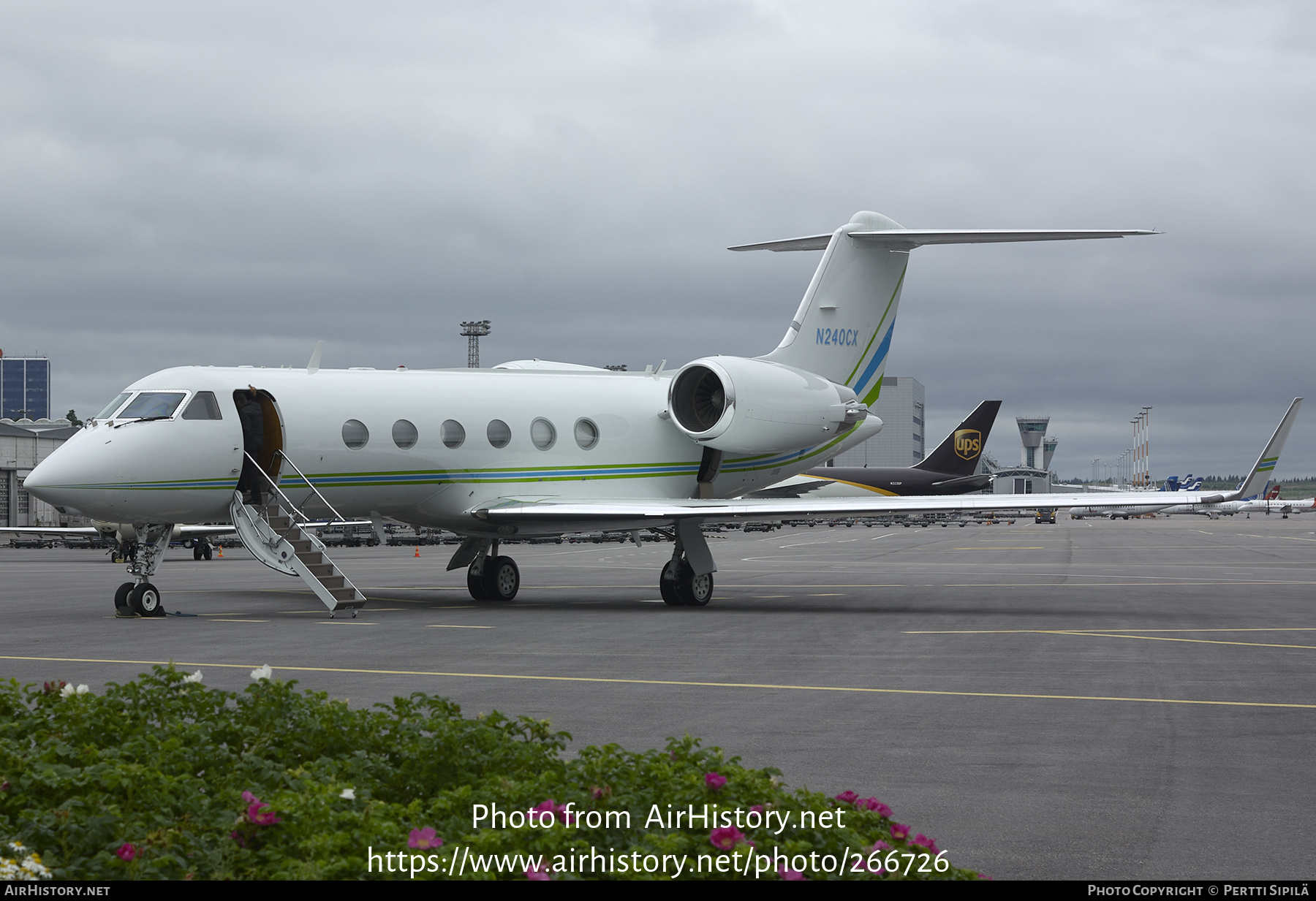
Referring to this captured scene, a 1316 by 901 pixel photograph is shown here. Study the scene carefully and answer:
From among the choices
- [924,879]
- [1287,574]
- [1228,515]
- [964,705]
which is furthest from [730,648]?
[1228,515]

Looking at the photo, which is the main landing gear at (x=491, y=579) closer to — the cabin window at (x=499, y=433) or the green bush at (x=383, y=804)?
the cabin window at (x=499, y=433)

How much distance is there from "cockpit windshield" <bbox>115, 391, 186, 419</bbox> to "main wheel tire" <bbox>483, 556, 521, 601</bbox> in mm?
6466

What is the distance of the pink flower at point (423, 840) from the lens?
164 inches

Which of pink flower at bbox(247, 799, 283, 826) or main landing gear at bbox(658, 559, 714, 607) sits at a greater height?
pink flower at bbox(247, 799, 283, 826)

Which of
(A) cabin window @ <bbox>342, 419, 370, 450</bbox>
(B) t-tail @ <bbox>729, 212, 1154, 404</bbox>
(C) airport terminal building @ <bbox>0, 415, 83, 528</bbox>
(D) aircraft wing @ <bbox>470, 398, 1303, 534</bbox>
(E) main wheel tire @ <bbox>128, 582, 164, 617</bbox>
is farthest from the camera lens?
(C) airport terminal building @ <bbox>0, 415, 83, 528</bbox>

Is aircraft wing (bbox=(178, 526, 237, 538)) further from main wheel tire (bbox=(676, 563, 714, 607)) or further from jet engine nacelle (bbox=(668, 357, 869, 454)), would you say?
main wheel tire (bbox=(676, 563, 714, 607))

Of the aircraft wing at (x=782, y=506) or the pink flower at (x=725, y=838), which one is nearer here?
the pink flower at (x=725, y=838)

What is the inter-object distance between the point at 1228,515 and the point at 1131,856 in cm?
15517

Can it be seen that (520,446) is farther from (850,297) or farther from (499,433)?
(850,297)

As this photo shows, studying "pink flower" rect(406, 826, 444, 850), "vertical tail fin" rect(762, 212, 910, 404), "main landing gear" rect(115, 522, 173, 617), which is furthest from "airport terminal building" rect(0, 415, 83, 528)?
"pink flower" rect(406, 826, 444, 850)

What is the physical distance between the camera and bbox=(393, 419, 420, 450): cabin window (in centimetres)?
1994

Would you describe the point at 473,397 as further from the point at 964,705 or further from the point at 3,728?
the point at 3,728

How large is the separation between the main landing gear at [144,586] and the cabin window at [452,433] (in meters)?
4.47

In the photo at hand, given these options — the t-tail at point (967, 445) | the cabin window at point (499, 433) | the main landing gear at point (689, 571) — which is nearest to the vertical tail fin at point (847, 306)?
the main landing gear at point (689, 571)
